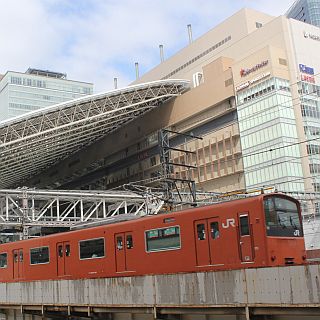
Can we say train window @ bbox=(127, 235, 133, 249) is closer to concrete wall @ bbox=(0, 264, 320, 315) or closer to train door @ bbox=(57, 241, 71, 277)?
concrete wall @ bbox=(0, 264, 320, 315)

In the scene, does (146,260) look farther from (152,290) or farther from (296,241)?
(296,241)

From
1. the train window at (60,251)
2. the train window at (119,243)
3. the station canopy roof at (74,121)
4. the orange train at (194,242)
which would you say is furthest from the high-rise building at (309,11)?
the train window at (119,243)

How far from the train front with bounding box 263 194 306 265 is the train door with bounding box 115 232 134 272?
234 inches

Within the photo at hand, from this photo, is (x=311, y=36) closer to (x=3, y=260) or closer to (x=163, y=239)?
(x=3, y=260)

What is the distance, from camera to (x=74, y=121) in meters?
60.0

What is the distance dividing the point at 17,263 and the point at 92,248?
675 cm

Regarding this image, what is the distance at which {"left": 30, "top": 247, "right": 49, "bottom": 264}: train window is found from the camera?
916 inches

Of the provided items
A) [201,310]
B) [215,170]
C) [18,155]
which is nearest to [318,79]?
[215,170]

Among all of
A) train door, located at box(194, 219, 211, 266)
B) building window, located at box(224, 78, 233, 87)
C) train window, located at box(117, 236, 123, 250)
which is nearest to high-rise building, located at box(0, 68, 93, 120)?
building window, located at box(224, 78, 233, 87)

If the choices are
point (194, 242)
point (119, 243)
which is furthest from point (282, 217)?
point (119, 243)

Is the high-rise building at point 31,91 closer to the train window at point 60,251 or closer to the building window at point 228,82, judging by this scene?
the building window at point 228,82

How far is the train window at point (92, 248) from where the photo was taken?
20.4 meters

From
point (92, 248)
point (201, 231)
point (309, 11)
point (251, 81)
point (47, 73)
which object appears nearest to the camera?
point (201, 231)

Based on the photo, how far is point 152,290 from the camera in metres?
15.7
